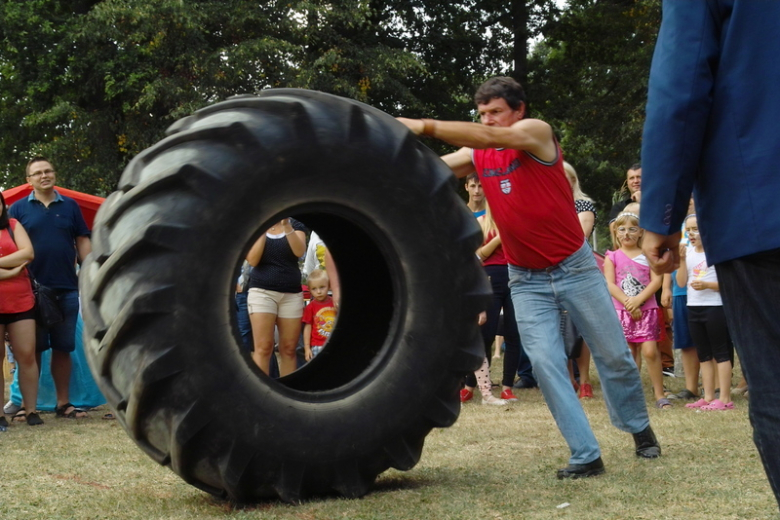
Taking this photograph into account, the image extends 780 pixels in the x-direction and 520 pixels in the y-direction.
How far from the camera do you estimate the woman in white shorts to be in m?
7.06

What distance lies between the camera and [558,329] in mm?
4855

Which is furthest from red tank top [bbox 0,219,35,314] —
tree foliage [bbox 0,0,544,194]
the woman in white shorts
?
tree foliage [bbox 0,0,544,194]

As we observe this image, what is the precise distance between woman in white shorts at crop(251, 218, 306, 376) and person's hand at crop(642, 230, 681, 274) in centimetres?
438

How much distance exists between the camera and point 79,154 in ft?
73.4

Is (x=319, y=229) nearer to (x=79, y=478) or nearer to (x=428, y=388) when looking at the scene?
(x=428, y=388)

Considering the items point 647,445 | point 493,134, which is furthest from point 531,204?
point 647,445

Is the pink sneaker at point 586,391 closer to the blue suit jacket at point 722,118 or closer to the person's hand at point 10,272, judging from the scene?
the person's hand at point 10,272

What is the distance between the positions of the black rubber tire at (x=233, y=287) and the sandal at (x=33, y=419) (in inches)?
166

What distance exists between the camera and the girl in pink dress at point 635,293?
774cm

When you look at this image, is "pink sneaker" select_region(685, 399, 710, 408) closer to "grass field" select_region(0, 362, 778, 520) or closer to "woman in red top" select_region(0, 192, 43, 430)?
"grass field" select_region(0, 362, 778, 520)

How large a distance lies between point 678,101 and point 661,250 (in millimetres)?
498

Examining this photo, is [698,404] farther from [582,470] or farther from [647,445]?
[582,470]

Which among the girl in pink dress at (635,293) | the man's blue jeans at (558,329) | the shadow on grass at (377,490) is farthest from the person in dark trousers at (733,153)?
the girl in pink dress at (635,293)

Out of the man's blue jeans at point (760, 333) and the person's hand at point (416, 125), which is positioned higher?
the person's hand at point (416, 125)
